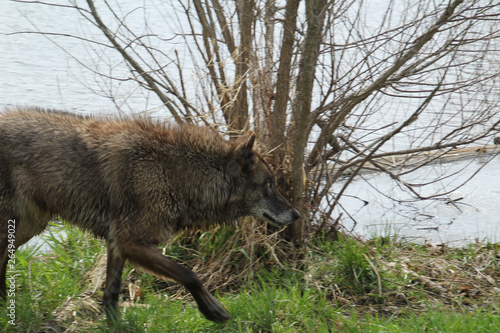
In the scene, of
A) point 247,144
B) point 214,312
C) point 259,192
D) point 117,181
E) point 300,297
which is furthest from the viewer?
point 259,192

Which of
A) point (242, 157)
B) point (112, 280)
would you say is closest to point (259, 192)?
point (242, 157)

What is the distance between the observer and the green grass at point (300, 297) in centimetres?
441

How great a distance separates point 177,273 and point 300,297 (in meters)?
1.03

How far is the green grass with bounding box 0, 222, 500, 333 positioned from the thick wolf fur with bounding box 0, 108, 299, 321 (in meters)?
0.26

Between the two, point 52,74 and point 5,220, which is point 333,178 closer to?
point 5,220

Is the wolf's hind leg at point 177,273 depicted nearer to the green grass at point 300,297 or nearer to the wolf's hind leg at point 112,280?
the green grass at point 300,297

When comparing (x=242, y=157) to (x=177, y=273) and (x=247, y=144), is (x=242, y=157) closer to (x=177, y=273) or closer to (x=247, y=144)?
(x=247, y=144)

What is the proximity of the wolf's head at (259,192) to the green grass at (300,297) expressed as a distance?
0.57 metres

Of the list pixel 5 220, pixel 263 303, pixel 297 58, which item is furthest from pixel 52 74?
pixel 263 303

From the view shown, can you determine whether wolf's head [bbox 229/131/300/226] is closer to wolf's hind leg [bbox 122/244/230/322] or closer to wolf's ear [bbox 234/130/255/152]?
wolf's ear [bbox 234/130/255/152]

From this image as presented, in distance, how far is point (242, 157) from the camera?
5012 millimetres

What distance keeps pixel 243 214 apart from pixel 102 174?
1307mm

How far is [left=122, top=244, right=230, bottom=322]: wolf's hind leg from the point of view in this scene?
4.38 m

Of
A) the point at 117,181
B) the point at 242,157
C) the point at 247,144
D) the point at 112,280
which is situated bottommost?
the point at 112,280
